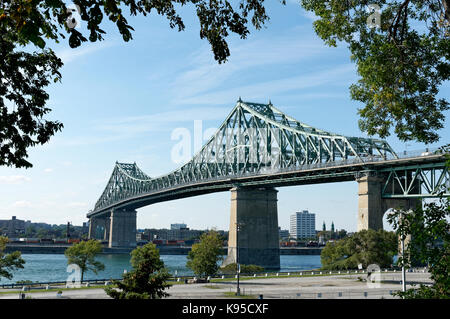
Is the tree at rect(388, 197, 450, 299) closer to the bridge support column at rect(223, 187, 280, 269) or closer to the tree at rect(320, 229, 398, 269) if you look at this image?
the tree at rect(320, 229, 398, 269)

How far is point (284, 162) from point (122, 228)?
95.5 meters

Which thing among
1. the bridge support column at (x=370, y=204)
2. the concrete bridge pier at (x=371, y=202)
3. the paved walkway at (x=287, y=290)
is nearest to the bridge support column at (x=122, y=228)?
the concrete bridge pier at (x=371, y=202)

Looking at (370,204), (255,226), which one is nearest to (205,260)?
(370,204)

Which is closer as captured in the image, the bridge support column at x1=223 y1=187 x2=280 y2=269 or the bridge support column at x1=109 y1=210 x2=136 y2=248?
the bridge support column at x1=223 y1=187 x2=280 y2=269

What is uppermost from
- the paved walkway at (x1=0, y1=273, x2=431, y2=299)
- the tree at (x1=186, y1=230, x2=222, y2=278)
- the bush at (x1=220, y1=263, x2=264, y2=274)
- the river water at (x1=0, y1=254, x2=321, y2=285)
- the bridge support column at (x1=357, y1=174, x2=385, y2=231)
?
the bridge support column at (x1=357, y1=174, x2=385, y2=231)

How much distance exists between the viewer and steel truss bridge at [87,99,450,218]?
265ft

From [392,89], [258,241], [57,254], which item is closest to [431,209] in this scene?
[392,89]

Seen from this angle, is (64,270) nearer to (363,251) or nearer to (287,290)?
(363,251)

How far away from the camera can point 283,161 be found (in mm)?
110062

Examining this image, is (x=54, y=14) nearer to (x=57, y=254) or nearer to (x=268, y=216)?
(x=268, y=216)

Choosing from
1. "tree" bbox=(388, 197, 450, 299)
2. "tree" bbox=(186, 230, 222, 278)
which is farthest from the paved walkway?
"tree" bbox=(388, 197, 450, 299)

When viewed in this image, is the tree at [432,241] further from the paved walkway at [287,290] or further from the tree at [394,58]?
the paved walkway at [287,290]

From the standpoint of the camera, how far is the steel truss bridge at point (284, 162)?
8062cm

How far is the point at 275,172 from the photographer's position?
98.5 meters
